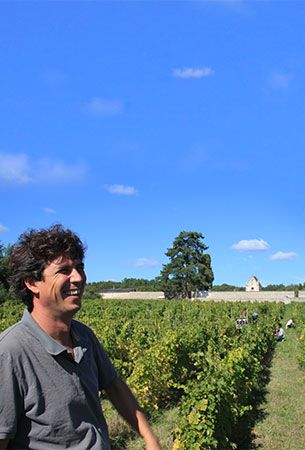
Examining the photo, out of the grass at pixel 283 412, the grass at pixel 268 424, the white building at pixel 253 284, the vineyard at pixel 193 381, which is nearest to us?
the vineyard at pixel 193 381

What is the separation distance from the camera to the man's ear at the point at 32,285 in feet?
6.55

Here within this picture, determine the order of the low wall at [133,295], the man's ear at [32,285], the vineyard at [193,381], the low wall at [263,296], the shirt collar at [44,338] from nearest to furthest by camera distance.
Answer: the shirt collar at [44,338] → the man's ear at [32,285] → the vineyard at [193,381] → the low wall at [263,296] → the low wall at [133,295]

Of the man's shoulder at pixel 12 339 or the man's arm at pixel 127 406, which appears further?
the man's arm at pixel 127 406

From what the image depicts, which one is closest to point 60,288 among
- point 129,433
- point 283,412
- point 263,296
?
point 129,433

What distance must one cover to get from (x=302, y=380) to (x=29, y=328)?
38.1ft

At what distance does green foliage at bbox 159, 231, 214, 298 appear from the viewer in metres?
82.4

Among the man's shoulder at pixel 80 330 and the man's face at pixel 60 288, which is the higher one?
the man's face at pixel 60 288

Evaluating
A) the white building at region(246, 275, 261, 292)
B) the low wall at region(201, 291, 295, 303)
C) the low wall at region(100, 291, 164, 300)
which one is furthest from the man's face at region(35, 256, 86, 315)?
the white building at region(246, 275, 261, 292)

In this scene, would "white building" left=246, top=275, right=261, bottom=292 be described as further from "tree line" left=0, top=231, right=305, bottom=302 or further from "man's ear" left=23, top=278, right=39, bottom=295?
"man's ear" left=23, top=278, right=39, bottom=295

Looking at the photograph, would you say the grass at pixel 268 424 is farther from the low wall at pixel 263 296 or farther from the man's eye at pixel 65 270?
the low wall at pixel 263 296

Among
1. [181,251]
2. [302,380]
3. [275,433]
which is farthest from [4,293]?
[181,251]

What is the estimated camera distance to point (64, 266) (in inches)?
80.0

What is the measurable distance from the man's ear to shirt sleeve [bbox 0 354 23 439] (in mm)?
295

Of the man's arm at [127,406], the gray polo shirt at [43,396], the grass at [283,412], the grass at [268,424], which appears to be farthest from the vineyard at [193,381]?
the gray polo shirt at [43,396]
